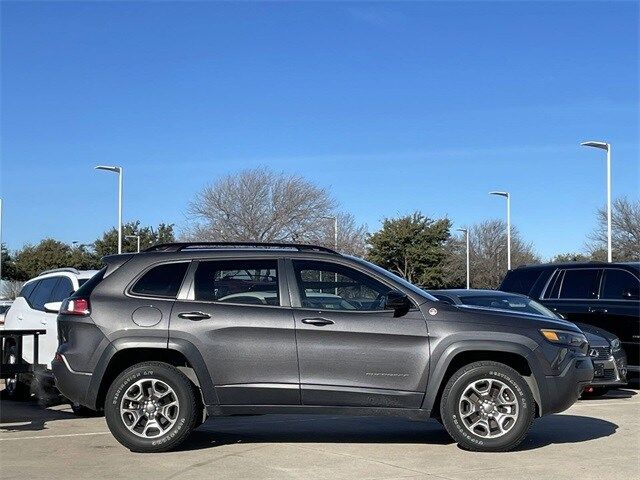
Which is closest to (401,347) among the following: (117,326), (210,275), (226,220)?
(210,275)

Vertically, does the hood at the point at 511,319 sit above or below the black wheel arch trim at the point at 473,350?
above

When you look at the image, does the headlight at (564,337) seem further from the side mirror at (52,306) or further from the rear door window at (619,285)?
the side mirror at (52,306)

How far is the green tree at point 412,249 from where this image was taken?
50719 mm

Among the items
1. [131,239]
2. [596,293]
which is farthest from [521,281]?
[131,239]

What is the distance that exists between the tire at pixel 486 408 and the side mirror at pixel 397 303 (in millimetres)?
730

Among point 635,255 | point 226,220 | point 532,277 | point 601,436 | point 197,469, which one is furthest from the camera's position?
point 635,255

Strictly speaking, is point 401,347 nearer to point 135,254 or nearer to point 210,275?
point 210,275

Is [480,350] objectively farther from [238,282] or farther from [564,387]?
[238,282]

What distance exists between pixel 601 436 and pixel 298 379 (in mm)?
3333

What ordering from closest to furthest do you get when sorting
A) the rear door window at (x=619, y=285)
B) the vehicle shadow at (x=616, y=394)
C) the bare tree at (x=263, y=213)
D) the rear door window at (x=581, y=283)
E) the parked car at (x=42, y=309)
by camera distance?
the parked car at (x=42, y=309), the vehicle shadow at (x=616, y=394), the rear door window at (x=619, y=285), the rear door window at (x=581, y=283), the bare tree at (x=263, y=213)

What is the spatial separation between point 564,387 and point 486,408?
0.74 metres

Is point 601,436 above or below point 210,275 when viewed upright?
below

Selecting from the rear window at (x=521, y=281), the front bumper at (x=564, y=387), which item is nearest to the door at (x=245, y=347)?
the front bumper at (x=564, y=387)

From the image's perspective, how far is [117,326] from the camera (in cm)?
829
